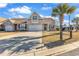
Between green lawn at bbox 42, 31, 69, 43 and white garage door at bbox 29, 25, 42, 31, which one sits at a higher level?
white garage door at bbox 29, 25, 42, 31

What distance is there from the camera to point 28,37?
11.5 ft

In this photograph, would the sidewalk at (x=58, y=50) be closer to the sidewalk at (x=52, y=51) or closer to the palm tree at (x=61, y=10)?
the sidewalk at (x=52, y=51)

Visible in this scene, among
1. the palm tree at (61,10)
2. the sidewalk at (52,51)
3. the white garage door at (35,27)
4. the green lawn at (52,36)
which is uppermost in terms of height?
the palm tree at (61,10)

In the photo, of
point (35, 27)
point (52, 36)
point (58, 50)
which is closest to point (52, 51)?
point (58, 50)

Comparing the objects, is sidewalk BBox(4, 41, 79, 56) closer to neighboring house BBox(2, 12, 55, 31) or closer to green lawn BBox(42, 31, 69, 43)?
green lawn BBox(42, 31, 69, 43)

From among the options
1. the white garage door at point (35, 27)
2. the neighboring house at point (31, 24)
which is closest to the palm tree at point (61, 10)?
the neighboring house at point (31, 24)

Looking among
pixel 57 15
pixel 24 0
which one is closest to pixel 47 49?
pixel 57 15

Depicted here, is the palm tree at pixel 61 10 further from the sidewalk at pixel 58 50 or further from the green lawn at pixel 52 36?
the sidewalk at pixel 58 50

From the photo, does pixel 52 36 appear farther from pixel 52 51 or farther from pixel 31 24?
pixel 31 24

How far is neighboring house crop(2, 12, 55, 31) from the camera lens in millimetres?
3467

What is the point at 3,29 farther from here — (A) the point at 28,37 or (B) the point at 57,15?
(B) the point at 57,15

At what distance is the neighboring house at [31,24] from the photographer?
11.4ft

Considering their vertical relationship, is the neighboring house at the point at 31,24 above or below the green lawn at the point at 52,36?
above

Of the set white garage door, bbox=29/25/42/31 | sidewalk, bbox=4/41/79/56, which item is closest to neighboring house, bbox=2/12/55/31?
white garage door, bbox=29/25/42/31
